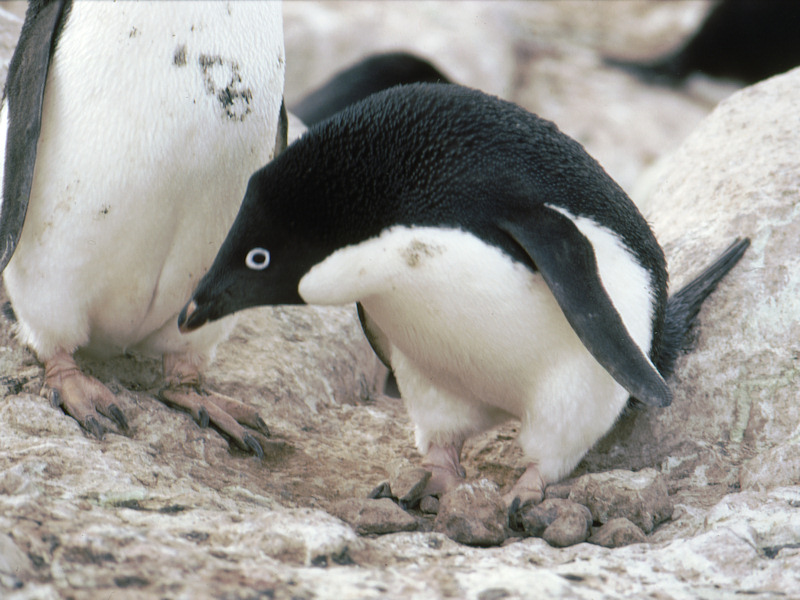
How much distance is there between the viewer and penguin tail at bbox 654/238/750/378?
2.31 meters

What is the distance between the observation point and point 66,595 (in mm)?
1153

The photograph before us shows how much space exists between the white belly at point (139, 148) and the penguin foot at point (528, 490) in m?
0.86

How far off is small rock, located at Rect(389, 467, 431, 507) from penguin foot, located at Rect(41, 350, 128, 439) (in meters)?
0.60

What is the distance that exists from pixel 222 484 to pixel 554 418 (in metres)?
0.69

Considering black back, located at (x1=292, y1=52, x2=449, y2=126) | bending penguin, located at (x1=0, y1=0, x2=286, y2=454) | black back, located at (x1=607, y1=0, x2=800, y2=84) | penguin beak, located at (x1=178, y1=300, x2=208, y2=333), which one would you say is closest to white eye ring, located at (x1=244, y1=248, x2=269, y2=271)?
penguin beak, located at (x1=178, y1=300, x2=208, y2=333)

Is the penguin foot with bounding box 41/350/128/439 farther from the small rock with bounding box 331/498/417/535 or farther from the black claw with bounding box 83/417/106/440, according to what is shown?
the small rock with bounding box 331/498/417/535

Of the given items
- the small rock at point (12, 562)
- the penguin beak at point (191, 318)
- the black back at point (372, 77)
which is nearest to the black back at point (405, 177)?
the penguin beak at point (191, 318)

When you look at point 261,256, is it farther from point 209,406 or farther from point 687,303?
point 687,303

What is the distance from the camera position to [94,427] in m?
1.95

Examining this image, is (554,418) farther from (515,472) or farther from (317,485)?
(317,485)

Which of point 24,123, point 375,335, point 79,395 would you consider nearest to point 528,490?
point 375,335

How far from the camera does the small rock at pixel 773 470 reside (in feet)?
6.06

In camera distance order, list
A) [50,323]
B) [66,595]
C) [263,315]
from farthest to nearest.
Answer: [263,315]
[50,323]
[66,595]

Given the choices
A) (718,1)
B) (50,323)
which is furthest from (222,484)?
(718,1)
